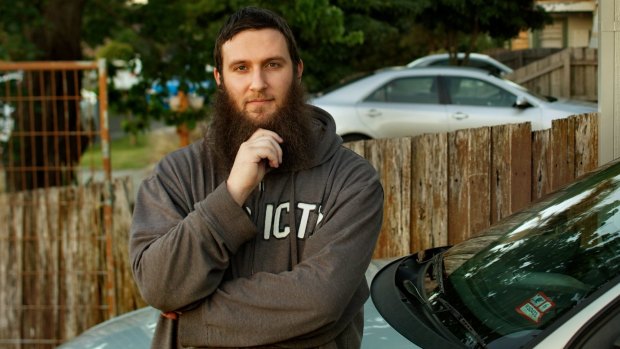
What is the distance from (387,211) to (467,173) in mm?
530

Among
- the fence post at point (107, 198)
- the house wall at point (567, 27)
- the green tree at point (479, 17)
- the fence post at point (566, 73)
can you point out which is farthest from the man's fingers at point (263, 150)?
the house wall at point (567, 27)

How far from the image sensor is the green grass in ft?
60.8

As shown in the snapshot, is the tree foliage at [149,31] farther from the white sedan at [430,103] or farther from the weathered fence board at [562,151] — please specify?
the weathered fence board at [562,151]

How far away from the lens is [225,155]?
2414mm

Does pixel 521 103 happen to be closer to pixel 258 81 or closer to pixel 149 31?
pixel 149 31

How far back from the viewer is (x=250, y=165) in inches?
87.2

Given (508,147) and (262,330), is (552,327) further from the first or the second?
(508,147)

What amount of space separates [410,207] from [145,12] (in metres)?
5.87

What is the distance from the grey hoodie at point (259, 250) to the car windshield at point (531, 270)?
0.37 meters

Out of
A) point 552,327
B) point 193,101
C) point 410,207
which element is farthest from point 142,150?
point 552,327

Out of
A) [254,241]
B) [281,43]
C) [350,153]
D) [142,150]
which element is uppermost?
[281,43]

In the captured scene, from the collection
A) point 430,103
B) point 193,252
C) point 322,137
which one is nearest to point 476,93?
point 430,103

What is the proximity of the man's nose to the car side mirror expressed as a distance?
8.47 meters

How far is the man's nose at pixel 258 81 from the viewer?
232cm
